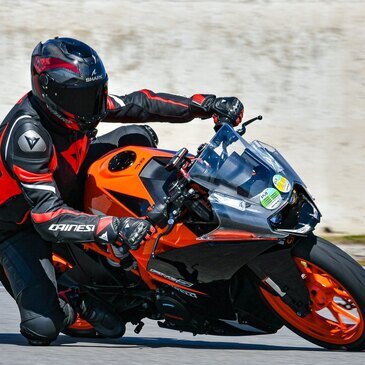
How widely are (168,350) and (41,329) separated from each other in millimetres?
657

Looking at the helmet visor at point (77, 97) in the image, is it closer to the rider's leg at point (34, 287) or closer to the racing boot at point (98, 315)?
the rider's leg at point (34, 287)

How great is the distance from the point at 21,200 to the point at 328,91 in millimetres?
4862

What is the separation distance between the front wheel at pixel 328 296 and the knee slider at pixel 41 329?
1121 millimetres

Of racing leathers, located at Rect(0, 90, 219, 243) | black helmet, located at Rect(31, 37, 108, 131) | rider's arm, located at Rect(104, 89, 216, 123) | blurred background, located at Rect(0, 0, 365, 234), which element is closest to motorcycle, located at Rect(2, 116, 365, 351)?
racing leathers, located at Rect(0, 90, 219, 243)

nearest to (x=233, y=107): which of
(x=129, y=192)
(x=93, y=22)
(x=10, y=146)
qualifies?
(x=129, y=192)

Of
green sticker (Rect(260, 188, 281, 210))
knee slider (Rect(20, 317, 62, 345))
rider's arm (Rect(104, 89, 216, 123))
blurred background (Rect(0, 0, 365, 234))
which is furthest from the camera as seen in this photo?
blurred background (Rect(0, 0, 365, 234))

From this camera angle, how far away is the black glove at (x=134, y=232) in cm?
509

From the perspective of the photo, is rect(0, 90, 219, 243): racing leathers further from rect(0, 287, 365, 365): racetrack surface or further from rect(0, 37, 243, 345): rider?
rect(0, 287, 365, 365): racetrack surface

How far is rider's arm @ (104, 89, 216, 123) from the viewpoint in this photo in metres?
6.03

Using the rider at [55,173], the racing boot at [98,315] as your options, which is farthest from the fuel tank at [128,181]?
the racing boot at [98,315]

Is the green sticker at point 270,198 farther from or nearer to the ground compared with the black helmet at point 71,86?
nearer to the ground

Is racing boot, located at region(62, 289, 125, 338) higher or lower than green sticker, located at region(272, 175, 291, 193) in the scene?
lower

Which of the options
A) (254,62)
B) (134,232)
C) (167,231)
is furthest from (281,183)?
(254,62)

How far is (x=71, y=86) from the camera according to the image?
17.6ft
